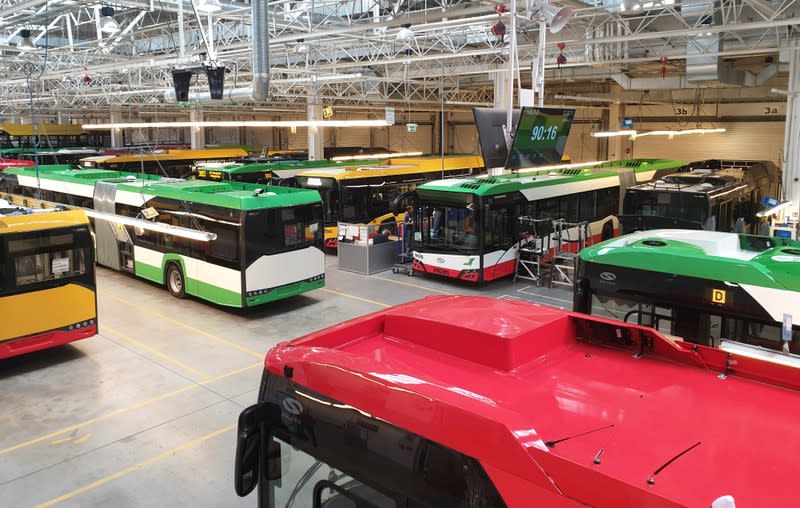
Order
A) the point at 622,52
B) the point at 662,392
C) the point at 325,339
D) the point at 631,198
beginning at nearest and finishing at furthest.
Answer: the point at 662,392, the point at 325,339, the point at 631,198, the point at 622,52

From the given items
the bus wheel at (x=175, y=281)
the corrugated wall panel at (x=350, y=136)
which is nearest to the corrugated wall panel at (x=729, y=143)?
the corrugated wall panel at (x=350, y=136)

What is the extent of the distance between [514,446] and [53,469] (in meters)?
6.61

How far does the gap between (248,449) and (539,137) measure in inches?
350

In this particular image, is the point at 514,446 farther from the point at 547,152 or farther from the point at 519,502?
the point at 547,152

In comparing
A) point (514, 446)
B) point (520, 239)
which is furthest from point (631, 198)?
point (514, 446)

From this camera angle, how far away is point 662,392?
145 inches

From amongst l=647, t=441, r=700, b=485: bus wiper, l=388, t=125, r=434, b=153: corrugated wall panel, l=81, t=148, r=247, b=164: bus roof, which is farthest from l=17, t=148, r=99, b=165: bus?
l=647, t=441, r=700, b=485: bus wiper

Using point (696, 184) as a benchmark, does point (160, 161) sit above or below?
above

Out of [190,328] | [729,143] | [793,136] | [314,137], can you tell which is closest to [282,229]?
[190,328]

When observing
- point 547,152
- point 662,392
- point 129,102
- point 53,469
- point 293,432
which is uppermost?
point 129,102

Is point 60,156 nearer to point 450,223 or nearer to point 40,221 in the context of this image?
point 450,223

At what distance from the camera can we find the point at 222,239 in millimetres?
13102

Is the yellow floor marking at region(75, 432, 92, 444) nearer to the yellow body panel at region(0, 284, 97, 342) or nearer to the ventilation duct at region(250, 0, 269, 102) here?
the yellow body panel at region(0, 284, 97, 342)

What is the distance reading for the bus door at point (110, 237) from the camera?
1628 cm
